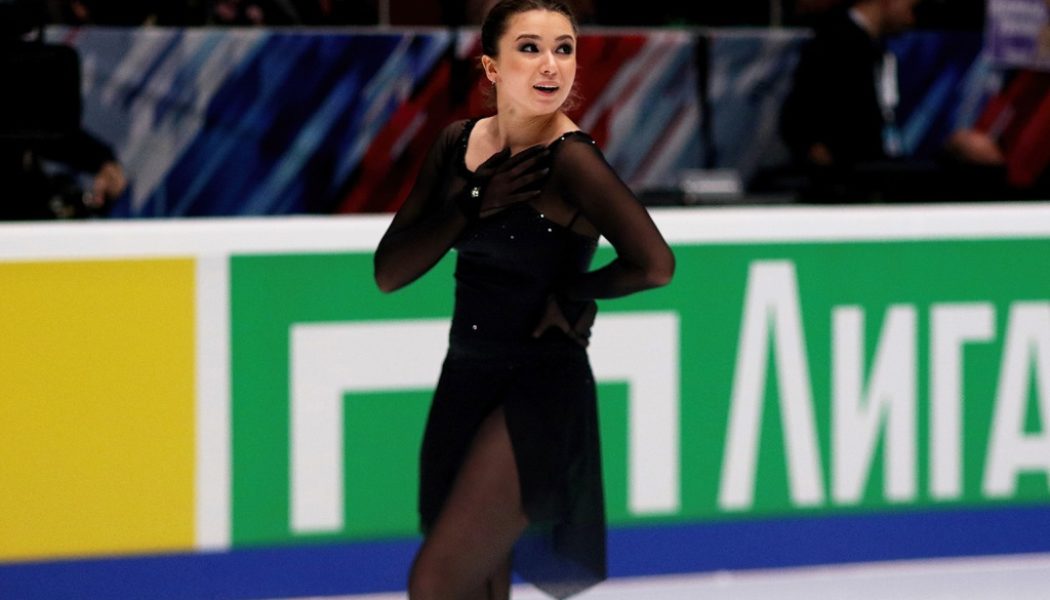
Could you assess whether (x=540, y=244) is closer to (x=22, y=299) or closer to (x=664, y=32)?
(x=22, y=299)

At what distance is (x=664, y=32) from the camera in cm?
659

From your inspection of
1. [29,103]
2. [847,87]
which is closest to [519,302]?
[29,103]

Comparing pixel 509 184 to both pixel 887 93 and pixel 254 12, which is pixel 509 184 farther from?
pixel 887 93

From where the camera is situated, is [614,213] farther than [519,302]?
No

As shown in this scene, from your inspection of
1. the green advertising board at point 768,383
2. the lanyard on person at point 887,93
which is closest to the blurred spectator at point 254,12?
the lanyard on person at point 887,93

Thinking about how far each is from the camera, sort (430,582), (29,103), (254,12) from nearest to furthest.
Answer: (430,582) < (29,103) < (254,12)

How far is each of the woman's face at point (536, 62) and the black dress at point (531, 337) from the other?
2.9 inches

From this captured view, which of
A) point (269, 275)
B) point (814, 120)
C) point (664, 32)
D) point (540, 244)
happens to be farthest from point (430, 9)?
point (540, 244)

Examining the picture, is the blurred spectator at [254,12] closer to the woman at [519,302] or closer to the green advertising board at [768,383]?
the green advertising board at [768,383]

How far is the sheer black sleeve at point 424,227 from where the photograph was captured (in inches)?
107

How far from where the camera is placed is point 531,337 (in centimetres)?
279

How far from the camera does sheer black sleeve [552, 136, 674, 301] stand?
268 centimetres

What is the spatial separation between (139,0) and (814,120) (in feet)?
7.80

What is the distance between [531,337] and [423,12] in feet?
12.6
